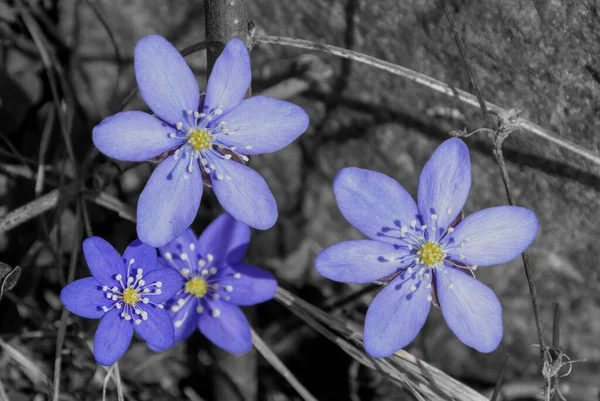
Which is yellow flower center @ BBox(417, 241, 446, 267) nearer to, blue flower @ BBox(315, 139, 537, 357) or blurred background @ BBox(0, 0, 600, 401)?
blue flower @ BBox(315, 139, 537, 357)

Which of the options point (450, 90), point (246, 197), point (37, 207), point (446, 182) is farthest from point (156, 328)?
point (450, 90)

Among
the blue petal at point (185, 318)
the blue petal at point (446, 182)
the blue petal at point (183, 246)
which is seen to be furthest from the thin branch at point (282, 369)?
the blue petal at point (446, 182)

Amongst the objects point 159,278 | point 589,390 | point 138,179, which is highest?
point 138,179

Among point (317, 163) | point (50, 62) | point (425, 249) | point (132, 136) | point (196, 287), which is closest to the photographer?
point (132, 136)

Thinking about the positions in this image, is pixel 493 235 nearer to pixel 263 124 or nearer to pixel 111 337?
pixel 263 124

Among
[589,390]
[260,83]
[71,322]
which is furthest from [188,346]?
[589,390]

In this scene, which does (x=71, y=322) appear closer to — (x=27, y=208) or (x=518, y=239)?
(x=27, y=208)
